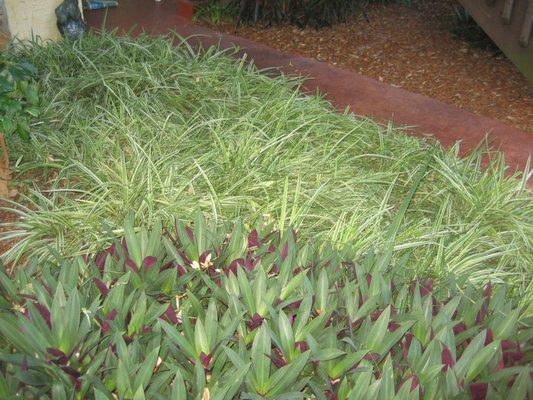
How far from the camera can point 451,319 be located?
201cm

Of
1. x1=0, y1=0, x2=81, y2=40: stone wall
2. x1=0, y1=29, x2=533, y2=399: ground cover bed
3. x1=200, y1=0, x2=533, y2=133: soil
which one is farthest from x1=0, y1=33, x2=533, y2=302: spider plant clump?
x1=200, y1=0, x2=533, y2=133: soil

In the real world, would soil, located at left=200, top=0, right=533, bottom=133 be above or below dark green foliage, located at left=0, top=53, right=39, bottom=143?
below

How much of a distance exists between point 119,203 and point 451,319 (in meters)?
1.58

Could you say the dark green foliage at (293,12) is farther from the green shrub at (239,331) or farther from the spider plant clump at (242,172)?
the green shrub at (239,331)

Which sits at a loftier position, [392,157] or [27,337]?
[27,337]

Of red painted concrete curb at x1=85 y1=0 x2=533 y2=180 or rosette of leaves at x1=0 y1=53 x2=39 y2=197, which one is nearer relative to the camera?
rosette of leaves at x1=0 y1=53 x2=39 y2=197

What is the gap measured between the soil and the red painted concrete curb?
1.72 ft

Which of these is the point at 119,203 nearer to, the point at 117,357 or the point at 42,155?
the point at 42,155

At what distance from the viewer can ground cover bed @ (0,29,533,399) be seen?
1.66m

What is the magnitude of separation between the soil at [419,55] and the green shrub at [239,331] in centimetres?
293

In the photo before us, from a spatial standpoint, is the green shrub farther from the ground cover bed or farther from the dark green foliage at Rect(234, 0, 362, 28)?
the dark green foliage at Rect(234, 0, 362, 28)

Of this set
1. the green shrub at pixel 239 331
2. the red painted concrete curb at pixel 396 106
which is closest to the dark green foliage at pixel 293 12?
the red painted concrete curb at pixel 396 106

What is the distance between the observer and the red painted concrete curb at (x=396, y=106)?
3967 millimetres

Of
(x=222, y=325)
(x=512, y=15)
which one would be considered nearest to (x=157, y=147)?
A: (x=222, y=325)
